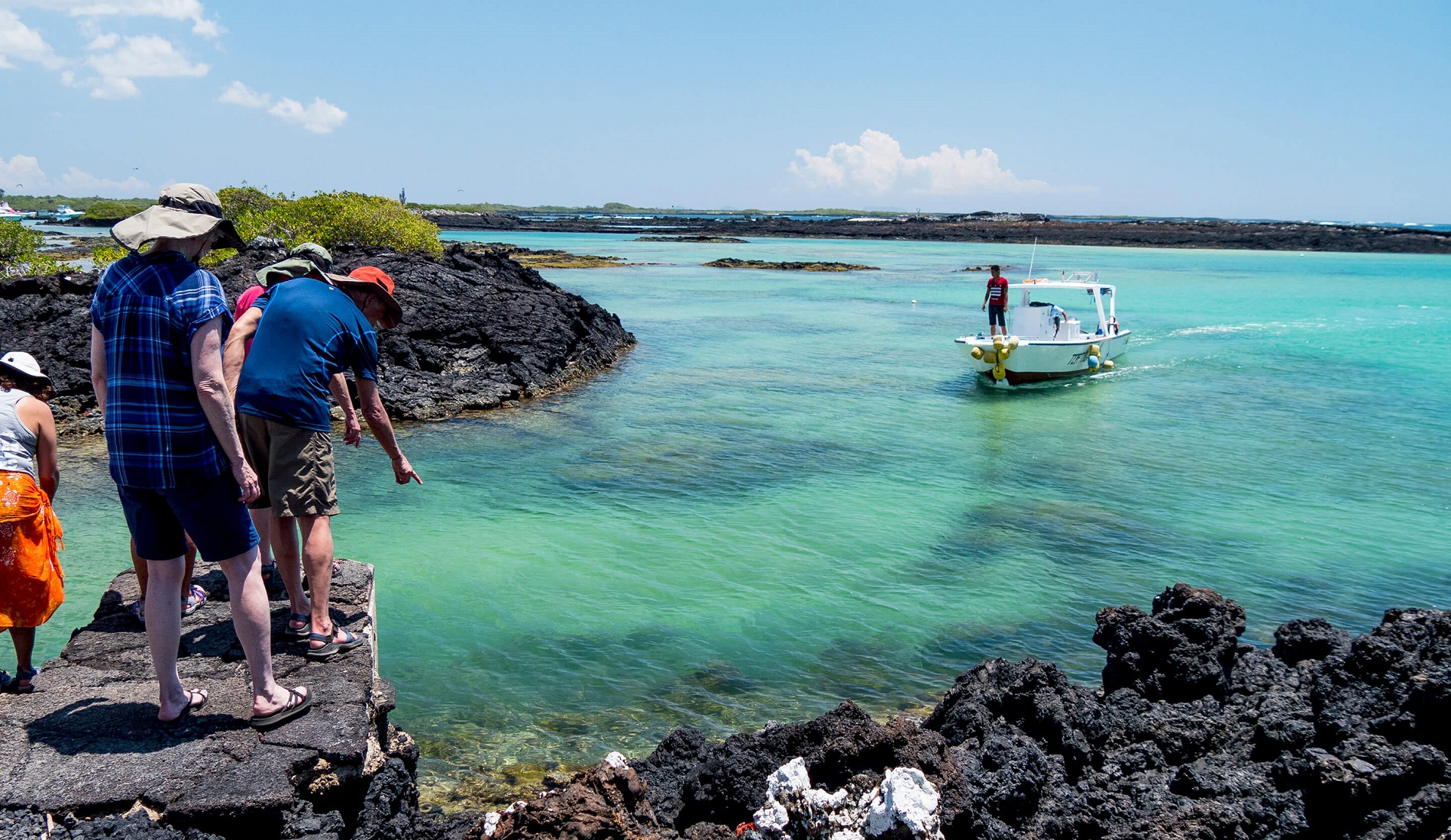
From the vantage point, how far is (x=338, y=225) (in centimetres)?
2052

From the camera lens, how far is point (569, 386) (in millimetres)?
16422

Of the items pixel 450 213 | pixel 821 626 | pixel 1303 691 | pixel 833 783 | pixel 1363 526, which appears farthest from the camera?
pixel 450 213

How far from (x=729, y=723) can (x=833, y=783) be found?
161 cm

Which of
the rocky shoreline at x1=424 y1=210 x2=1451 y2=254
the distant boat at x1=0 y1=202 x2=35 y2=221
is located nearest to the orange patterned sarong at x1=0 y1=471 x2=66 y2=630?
the distant boat at x1=0 y1=202 x2=35 y2=221

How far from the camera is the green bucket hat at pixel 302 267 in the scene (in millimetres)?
4895

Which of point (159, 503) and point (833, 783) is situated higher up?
point (159, 503)

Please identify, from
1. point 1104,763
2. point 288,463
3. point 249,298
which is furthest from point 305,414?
point 1104,763

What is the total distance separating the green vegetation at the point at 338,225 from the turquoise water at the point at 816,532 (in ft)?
21.5

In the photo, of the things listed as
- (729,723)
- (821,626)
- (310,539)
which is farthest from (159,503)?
(821,626)

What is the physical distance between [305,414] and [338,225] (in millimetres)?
17949

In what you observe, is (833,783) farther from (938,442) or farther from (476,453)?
(938,442)

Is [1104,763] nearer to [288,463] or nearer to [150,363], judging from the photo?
[288,463]

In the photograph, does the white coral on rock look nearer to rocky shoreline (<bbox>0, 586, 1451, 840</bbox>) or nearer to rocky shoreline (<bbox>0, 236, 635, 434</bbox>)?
rocky shoreline (<bbox>0, 586, 1451, 840</bbox>)

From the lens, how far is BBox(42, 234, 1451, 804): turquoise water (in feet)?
20.7
